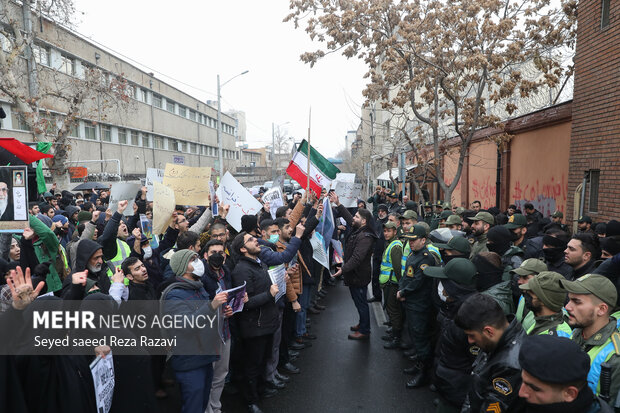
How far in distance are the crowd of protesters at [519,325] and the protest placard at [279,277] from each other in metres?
1.58

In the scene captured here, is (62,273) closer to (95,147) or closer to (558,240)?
(558,240)

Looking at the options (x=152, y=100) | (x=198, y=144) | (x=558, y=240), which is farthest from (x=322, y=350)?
(x=198, y=144)

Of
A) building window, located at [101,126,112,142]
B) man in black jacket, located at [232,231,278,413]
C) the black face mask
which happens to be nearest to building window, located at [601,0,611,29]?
the black face mask

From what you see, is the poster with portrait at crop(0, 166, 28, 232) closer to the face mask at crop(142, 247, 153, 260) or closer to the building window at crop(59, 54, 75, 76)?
the face mask at crop(142, 247, 153, 260)

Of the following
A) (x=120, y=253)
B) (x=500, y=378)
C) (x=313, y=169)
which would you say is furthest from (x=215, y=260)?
(x=313, y=169)

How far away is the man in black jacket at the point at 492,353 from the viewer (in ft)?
8.07

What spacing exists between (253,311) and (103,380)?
1730 millimetres

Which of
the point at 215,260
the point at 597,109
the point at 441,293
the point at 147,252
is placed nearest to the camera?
the point at 215,260

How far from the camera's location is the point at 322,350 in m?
6.36

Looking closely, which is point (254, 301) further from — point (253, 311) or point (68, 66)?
point (68, 66)

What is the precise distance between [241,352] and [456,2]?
417 inches

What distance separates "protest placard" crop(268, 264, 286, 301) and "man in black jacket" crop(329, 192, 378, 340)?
5.29ft

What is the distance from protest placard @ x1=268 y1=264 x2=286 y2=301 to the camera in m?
4.82

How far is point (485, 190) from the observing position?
15336 millimetres
